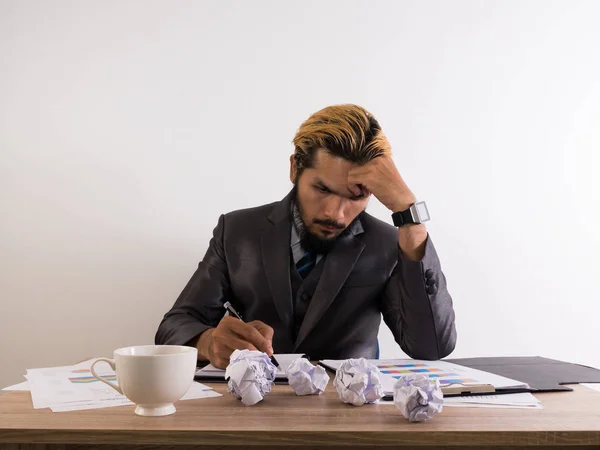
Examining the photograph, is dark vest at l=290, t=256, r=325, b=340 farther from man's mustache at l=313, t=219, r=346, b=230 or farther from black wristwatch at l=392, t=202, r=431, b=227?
black wristwatch at l=392, t=202, r=431, b=227

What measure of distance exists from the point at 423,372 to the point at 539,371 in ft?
0.88

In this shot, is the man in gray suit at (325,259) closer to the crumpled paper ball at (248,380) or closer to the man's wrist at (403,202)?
the man's wrist at (403,202)

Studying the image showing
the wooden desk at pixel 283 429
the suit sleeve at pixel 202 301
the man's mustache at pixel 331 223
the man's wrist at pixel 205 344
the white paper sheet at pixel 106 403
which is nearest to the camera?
the wooden desk at pixel 283 429

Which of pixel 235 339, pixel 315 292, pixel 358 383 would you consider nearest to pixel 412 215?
pixel 315 292

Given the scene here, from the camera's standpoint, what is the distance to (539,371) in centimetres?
125

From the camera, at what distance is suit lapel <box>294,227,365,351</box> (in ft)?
5.43

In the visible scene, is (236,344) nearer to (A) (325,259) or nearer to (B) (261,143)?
(A) (325,259)

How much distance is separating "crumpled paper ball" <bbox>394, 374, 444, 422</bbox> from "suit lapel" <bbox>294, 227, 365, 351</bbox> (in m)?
0.82

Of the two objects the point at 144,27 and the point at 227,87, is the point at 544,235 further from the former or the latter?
the point at 144,27

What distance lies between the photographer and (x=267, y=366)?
97cm

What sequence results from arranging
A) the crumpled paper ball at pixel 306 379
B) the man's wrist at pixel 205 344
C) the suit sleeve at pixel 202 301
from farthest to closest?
the suit sleeve at pixel 202 301 → the man's wrist at pixel 205 344 → the crumpled paper ball at pixel 306 379

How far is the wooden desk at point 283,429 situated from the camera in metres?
0.74

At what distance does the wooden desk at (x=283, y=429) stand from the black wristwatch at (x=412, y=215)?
2.43ft

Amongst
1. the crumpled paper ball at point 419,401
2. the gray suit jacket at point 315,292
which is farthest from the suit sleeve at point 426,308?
the crumpled paper ball at point 419,401
